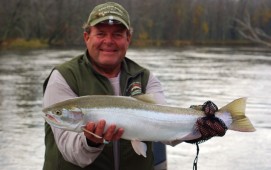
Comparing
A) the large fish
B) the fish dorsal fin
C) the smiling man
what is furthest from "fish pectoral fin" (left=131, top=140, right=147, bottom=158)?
the fish dorsal fin

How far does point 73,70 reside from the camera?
143 inches

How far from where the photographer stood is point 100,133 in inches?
128

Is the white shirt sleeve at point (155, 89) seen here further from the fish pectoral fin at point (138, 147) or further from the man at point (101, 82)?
the fish pectoral fin at point (138, 147)

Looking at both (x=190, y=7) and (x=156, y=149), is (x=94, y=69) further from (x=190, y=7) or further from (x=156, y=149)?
(x=190, y=7)

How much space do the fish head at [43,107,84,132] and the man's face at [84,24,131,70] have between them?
0.58 metres

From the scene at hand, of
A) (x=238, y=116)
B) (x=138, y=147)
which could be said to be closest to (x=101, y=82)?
(x=138, y=147)

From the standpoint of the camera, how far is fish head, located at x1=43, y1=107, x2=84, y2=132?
330 cm

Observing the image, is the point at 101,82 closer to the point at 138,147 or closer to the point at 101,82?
the point at 101,82

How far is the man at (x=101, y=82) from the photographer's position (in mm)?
3551

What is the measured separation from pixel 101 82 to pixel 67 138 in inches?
21.0

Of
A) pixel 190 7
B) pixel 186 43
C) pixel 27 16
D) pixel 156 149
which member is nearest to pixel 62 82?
pixel 156 149

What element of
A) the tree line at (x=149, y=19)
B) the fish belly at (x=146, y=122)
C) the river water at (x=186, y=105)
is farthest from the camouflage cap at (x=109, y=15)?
the tree line at (x=149, y=19)

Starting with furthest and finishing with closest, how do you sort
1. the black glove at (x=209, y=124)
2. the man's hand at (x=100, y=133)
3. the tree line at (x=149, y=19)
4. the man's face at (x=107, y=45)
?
the tree line at (x=149, y=19), the man's face at (x=107, y=45), the black glove at (x=209, y=124), the man's hand at (x=100, y=133)

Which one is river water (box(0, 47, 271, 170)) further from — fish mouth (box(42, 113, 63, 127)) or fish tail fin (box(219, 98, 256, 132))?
fish mouth (box(42, 113, 63, 127))
